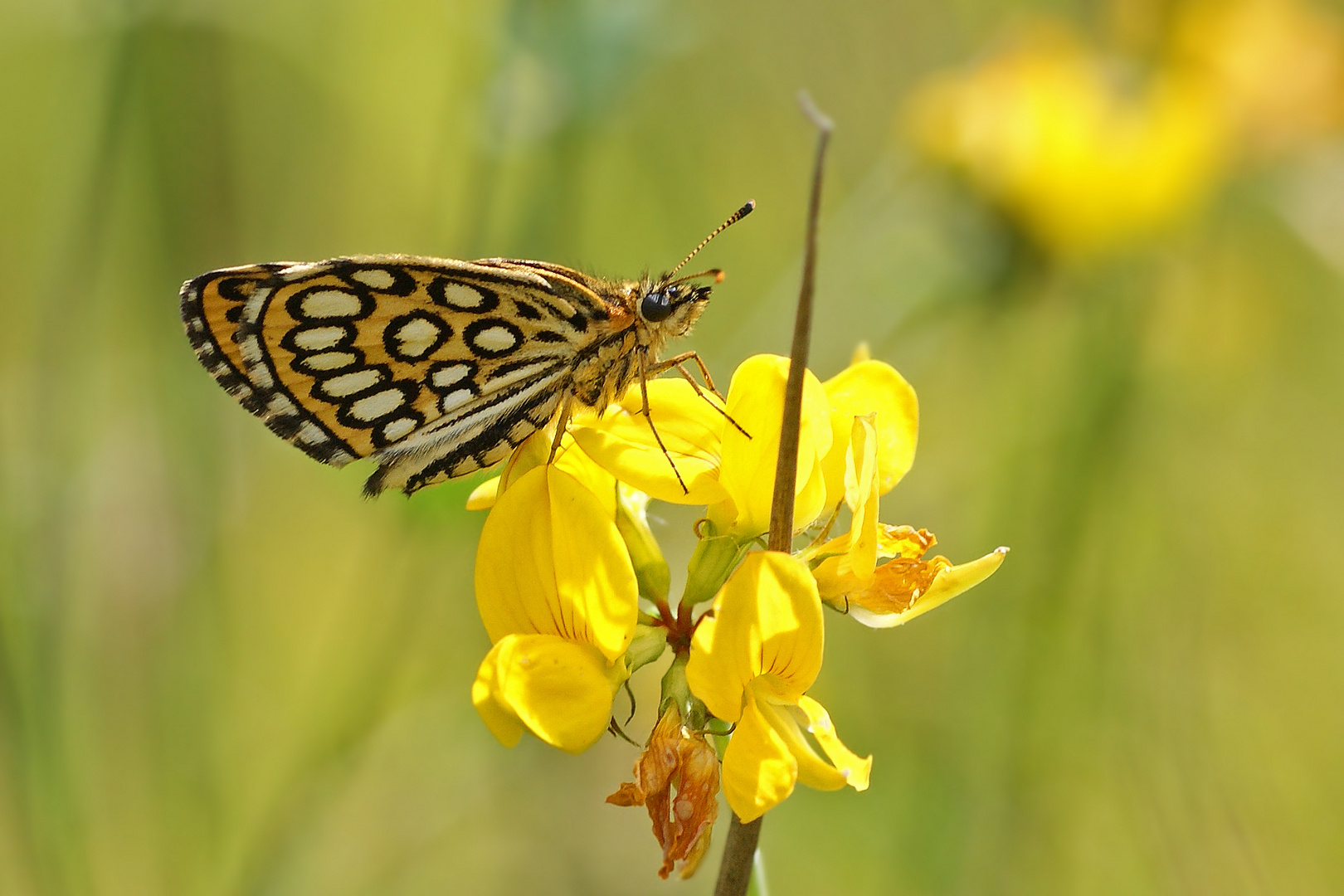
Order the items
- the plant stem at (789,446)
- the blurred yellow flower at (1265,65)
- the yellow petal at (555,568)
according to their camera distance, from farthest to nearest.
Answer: the blurred yellow flower at (1265,65) < the yellow petal at (555,568) < the plant stem at (789,446)

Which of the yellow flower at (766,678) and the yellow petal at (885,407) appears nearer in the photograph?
the yellow flower at (766,678)

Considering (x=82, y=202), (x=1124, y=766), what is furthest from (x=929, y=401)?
(x=82, y=202)

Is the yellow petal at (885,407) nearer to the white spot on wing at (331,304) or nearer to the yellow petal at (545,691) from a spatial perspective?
the yellow petal at (545,691)

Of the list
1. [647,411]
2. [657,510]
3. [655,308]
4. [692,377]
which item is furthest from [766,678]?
[657,510]

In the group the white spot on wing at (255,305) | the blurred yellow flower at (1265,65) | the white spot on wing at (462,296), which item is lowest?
the white spot on wing at (255,305)

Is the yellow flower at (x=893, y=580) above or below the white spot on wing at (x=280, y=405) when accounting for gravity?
below

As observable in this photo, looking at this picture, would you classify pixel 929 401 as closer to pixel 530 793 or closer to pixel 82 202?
pixel 530 793

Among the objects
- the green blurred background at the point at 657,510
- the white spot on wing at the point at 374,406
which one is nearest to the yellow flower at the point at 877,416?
the white spot on wing at the point at 374,406

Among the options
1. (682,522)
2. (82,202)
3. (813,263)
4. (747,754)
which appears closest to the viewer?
(813,263)
